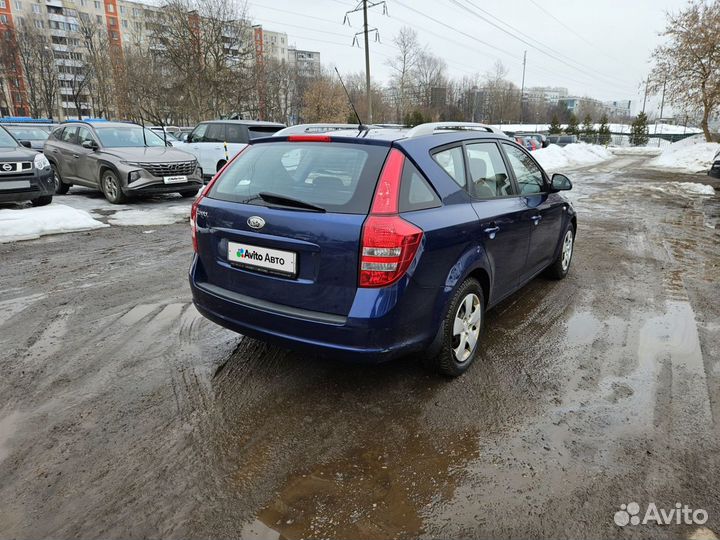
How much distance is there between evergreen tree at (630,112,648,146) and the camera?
2372 inches

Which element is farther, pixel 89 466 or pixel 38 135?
pixel 38 135

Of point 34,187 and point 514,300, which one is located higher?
point 34,187

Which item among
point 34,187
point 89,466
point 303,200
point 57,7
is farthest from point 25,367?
point 57,7

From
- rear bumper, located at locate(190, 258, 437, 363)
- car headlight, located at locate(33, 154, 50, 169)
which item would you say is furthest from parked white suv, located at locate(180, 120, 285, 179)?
rear bumper, located at locate(190, 258, 437, 363)

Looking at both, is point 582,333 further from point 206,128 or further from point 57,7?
point 57,7

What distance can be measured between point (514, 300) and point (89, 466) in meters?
3.97

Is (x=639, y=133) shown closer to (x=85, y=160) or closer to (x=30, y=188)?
(x=85, y=160)

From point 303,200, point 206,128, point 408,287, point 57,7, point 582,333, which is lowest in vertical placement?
point 582,333

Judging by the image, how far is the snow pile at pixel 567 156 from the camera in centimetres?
2601

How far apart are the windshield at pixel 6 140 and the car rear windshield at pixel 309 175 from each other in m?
8.01

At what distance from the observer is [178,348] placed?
3.83 meters

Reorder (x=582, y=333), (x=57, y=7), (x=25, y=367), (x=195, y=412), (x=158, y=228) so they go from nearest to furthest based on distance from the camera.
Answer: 1. (x=195, y=412)
2. (x=25, y=367)
3. (x=582, y=333)
4. (x=158, y=228)
5. (x=57, y=7)

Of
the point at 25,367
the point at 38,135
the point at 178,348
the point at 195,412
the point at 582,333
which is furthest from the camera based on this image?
the point at 38,135

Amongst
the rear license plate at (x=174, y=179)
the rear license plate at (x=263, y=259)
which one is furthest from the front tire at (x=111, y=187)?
the rear license plate at (x=263, y=259)
